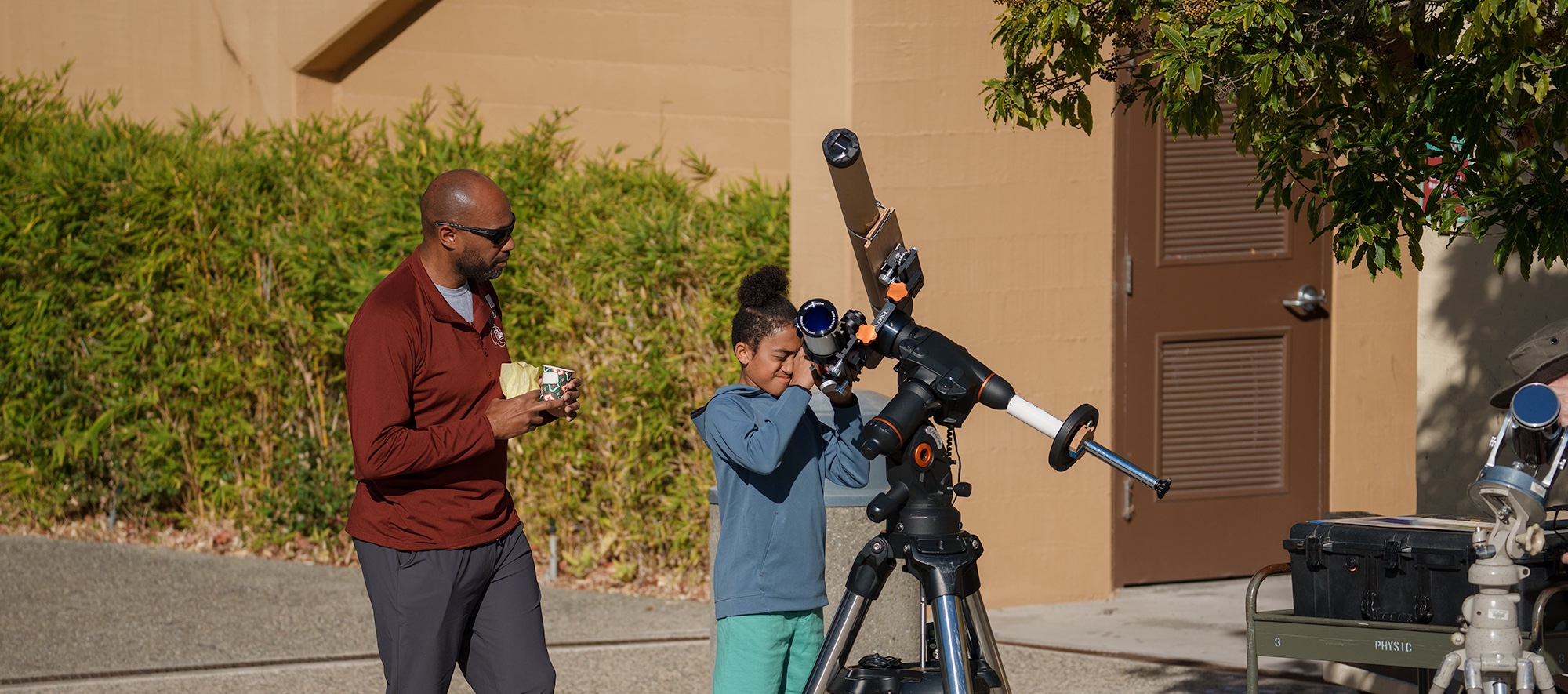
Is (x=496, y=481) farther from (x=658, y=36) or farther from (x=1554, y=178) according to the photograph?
(x=658, y=36)

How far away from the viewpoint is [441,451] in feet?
12.9

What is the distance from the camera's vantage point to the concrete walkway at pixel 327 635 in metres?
6.02

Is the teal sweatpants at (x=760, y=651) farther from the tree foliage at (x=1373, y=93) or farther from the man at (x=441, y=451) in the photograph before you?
the tree foliage at (x=1373, y=93)

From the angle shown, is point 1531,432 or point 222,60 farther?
point 222,60

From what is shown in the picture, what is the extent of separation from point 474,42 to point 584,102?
2.74ft

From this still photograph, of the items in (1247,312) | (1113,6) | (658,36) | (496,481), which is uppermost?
(658,36)

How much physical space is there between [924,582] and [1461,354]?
12.5ft

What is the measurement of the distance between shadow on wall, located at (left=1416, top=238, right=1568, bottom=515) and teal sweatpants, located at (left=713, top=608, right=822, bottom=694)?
337 centimetres

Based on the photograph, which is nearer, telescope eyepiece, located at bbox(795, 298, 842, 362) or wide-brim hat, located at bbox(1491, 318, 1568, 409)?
telescope eyepiece, located at bbox(795, 298, 842, 362)

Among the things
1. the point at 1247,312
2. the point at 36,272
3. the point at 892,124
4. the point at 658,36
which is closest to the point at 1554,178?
the point at 892,124

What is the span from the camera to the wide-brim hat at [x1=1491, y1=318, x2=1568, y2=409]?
4211 millimetres

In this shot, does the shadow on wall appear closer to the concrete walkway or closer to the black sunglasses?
the concrete walkway

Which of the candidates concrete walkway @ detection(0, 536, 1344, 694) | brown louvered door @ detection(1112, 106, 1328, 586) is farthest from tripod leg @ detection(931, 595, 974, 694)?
brown louvered door @ detection(1112, 106, 1328, 586)

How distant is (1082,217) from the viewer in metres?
7.03
